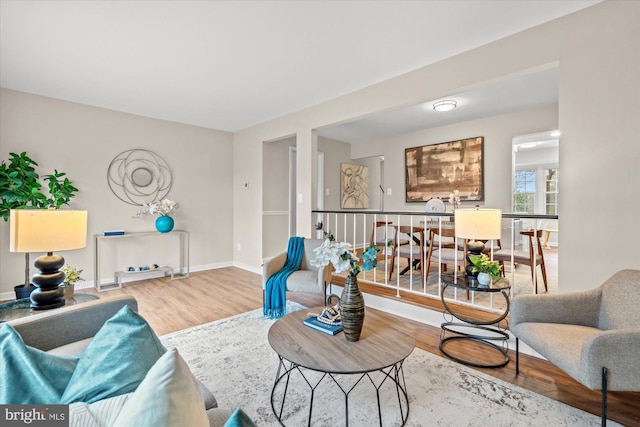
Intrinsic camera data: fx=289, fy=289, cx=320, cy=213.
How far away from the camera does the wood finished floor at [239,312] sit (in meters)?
1.78

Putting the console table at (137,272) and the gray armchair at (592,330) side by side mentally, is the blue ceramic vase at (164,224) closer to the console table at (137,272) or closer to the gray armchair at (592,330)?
the console table at (137,272)

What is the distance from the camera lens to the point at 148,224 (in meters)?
4.62

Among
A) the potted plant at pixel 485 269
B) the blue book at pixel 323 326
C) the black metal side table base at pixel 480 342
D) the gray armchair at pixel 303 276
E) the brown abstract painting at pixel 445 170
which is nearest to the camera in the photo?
the blue book at pixel 323 326

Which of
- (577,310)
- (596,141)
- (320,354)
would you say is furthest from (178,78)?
(577,310)

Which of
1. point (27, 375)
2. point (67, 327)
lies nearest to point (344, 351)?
point (27, 375)

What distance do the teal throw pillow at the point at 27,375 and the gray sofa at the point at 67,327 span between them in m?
0.46

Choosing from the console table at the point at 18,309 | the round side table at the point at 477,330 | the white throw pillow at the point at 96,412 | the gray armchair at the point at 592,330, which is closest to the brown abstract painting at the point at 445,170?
the round side table at the point at 477,330

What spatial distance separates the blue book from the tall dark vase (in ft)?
0.44

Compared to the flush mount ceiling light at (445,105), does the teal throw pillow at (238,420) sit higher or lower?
lower

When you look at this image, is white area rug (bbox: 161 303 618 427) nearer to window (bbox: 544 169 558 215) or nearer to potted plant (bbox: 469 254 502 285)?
potted plant (bbox: 469 254 502 285)

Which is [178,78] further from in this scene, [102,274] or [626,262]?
[626,262]

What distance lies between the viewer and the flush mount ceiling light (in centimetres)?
402

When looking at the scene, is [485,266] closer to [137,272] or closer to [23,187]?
[137,272]

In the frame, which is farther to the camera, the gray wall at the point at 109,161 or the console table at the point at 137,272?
the console table at the point at 137,272
